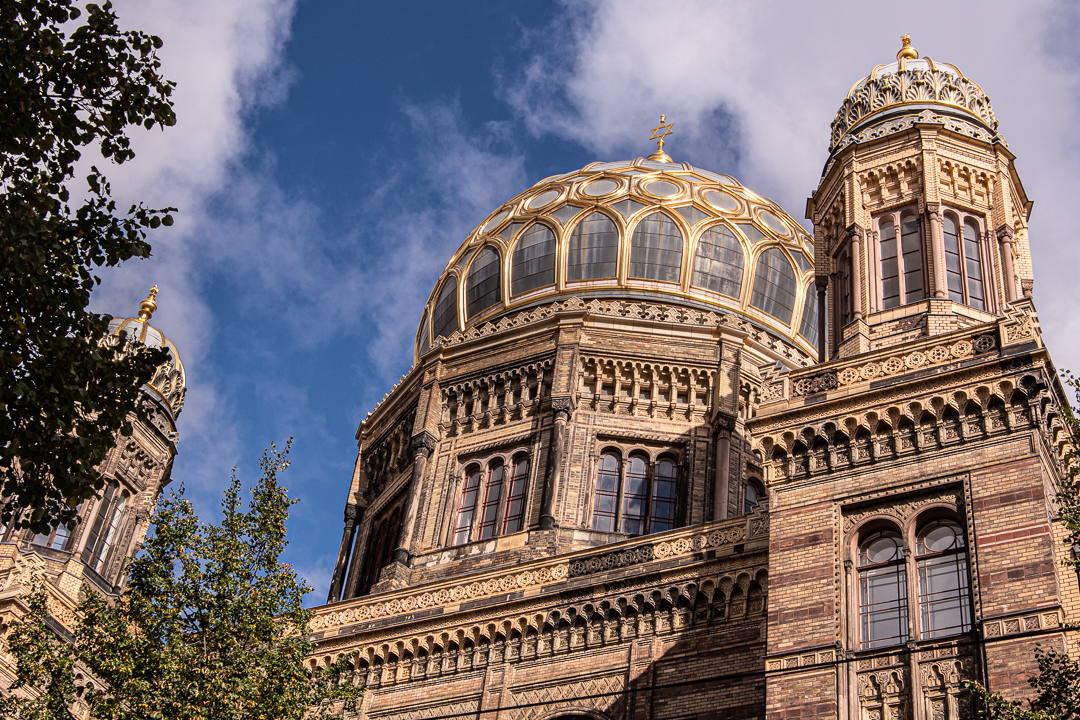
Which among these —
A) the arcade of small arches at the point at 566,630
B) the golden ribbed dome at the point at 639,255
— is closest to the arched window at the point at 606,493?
the golden ribbed dome at the point at 639,255

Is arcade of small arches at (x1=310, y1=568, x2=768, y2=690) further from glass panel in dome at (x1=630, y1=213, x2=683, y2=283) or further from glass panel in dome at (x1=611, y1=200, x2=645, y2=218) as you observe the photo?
glass panel in dome at (x1=611, y1=200, x2=645, y2=218)

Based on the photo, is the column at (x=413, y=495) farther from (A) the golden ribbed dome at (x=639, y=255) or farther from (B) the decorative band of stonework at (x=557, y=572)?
(A) the golden ribbed dome at (x=639, y=255)

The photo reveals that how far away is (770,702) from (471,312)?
2045 centimetres

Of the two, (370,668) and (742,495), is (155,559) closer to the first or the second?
(370,668)

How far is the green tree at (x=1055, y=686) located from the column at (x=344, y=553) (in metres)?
20.3

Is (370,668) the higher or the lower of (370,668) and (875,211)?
the lower

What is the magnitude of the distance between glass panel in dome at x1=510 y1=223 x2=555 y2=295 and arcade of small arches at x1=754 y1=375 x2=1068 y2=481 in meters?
15.8

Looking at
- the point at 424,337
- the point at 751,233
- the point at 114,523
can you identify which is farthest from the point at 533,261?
the point at 114,523

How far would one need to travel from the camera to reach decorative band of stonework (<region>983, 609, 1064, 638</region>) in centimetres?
1655

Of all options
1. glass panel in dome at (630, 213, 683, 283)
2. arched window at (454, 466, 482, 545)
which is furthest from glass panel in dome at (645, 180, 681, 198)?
arched window at (454, 466, 482, 545)

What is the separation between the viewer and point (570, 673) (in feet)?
74.3

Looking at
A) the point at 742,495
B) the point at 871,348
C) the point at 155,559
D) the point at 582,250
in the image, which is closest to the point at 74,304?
the point at 155,559

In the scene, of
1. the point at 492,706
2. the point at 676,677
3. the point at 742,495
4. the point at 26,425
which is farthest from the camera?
the point at 742,495

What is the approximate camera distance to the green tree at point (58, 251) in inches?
489
